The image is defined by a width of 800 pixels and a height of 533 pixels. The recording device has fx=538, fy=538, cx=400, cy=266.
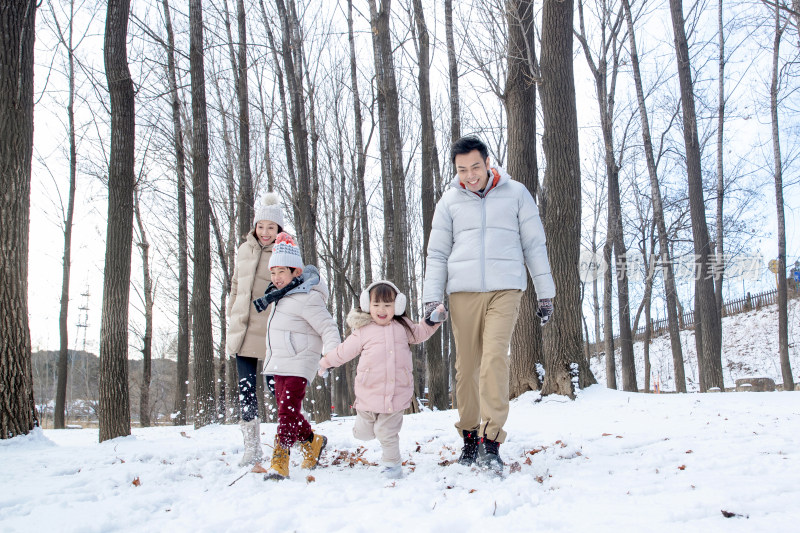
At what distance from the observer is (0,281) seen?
4.36 meters

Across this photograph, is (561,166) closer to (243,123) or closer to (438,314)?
(438,314)

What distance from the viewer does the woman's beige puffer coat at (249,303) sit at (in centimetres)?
370

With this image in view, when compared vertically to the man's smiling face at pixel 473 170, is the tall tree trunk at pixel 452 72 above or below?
above

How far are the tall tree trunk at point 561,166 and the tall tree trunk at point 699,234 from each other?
6633 mm

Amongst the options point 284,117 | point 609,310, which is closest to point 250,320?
point 284,117

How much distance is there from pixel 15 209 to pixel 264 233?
236 cm

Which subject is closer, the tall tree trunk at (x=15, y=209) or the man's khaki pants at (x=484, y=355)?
the man's khaki pants at (x=484, y=355)

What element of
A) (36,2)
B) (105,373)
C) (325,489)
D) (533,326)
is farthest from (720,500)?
(36,2)

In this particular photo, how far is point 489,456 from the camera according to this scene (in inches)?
124

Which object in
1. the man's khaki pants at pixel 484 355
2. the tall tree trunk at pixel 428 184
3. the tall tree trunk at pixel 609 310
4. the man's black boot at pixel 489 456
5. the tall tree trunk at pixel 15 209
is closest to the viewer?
the man's black boot at pixel 489 456

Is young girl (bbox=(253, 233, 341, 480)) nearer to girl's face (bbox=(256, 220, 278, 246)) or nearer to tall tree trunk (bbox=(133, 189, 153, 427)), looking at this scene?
girl's face (bbox=(256, 220, 278, 246))

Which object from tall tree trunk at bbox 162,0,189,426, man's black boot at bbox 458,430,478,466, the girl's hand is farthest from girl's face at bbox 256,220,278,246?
tall tree trunk at bbox 162,0,189,426

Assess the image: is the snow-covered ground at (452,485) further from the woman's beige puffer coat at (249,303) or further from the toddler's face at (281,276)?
the toddler's face at (281,276)

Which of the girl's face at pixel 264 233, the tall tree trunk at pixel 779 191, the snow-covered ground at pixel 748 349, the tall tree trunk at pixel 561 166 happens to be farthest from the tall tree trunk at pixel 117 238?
Result: the snow-covered ground at pixel 748 349
